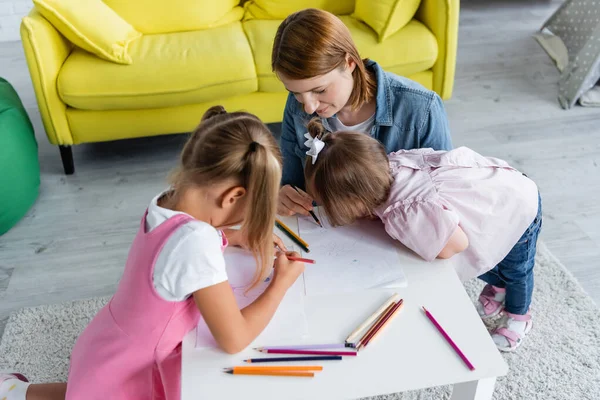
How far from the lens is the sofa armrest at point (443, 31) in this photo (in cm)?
232

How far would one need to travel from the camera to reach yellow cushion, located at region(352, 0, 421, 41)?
90.6 inches

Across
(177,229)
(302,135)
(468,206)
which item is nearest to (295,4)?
(302,135)

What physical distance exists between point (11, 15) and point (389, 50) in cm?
268

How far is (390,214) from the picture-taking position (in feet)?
3.97

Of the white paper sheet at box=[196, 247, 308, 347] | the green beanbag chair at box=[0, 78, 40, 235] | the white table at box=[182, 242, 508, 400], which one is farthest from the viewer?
the green beanbag chair at box=[0, 78, 40, 235]

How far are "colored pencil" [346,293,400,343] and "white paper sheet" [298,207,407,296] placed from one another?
0.14 ft

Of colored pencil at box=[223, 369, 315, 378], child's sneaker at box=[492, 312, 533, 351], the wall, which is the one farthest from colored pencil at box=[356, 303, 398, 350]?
the wall

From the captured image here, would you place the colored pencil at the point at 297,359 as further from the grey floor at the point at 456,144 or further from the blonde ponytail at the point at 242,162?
the grey floor at the point at 456,144

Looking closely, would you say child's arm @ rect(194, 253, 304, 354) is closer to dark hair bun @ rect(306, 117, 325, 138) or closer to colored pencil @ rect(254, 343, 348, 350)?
colored pencil @ rect(254, 343, 348, 350)

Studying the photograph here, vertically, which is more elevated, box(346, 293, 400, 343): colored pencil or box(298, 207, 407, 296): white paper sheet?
box(346, 293, 400, 343): colored pencil

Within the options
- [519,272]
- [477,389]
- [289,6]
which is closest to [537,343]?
[519,272]

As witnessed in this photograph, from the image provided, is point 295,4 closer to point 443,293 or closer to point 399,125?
point 399,125

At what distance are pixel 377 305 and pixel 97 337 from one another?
1.86 feet

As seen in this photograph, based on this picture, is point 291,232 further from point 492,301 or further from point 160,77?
point 160,77
